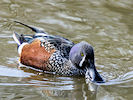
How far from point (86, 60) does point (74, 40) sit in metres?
2.05

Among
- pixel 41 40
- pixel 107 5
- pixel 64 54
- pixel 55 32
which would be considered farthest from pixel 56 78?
pixel 107 5

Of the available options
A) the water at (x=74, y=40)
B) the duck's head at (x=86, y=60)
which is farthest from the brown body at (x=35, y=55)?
the duck's head at (x=86, y=60)

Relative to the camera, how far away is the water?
6223mm

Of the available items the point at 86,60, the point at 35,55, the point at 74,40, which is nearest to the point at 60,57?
the point at 35,55

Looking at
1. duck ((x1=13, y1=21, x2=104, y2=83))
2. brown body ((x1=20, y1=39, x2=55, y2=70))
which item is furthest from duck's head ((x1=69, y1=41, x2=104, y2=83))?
brown body ((x1=20, y1=39, x2=55, y2=70))

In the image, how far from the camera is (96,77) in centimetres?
679

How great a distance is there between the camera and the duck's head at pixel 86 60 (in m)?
6.78

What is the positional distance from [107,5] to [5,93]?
6.00m

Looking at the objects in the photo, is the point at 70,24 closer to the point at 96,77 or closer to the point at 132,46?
the point at 132,46

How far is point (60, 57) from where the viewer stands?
7.32 m

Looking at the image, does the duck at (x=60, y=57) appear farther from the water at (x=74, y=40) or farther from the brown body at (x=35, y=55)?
the water at (x=74, y=40)

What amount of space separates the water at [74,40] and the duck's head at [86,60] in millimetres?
211

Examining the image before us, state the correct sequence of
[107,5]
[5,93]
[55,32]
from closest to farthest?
[5,93] < [55,32] < [107,5]

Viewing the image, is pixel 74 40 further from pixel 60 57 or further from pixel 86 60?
pixel 86 60
